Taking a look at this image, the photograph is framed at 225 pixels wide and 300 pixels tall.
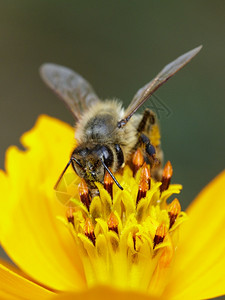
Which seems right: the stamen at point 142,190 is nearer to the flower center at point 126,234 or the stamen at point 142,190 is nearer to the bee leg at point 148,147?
the flower center at point 126,234

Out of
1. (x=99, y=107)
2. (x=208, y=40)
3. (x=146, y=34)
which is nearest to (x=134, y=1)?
(x=146, y=34)

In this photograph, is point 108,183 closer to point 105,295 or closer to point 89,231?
point 89,231

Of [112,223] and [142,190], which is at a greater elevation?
[142,190]

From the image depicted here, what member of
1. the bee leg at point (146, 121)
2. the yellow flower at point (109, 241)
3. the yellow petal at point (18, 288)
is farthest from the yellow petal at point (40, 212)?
the bee leg at point (146, 121)

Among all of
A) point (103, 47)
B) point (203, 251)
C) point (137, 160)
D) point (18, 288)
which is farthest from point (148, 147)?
point (103, 47)

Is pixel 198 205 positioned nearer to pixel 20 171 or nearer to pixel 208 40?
pixel 20 171

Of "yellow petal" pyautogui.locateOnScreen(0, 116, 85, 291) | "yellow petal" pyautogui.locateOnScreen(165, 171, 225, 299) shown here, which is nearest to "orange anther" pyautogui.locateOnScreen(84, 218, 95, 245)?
"yellow petal" pyautogui.locateOnScreen(0, 116, 85, 291)
